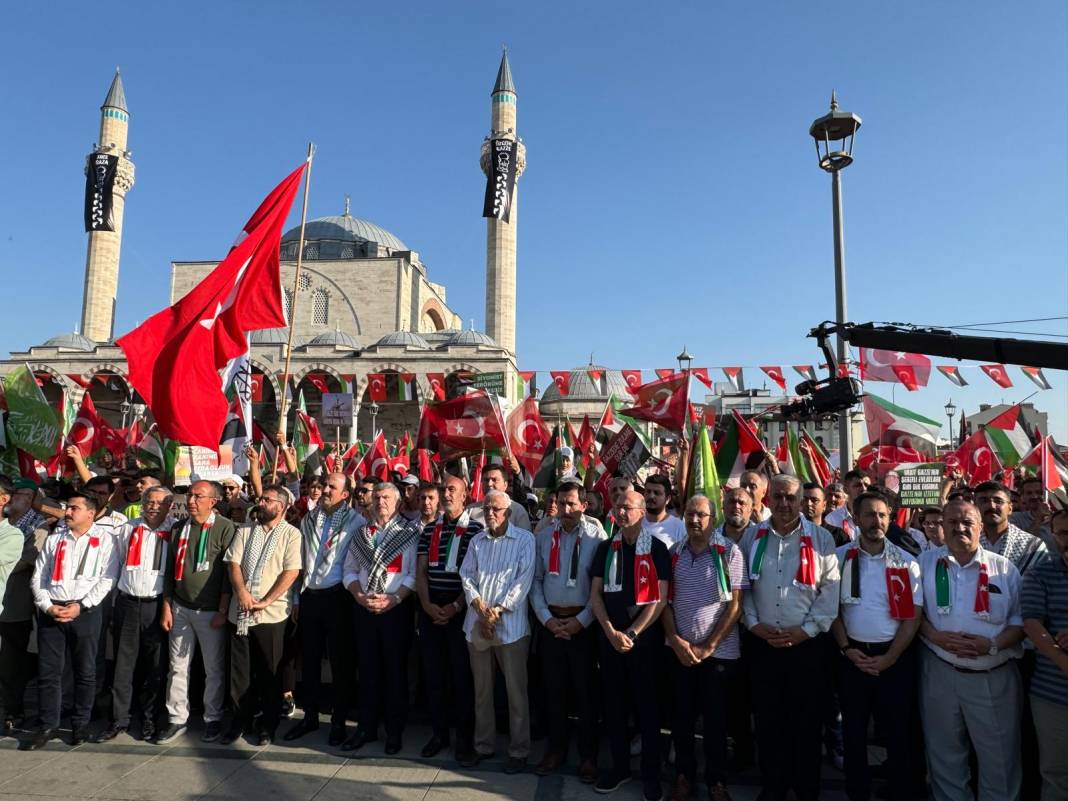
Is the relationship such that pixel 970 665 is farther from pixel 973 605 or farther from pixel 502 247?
pixel 502 247

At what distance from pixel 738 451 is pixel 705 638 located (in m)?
4.06

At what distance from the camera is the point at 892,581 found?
438 centimetres

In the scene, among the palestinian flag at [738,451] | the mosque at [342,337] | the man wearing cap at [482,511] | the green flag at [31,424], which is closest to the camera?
the man wearing cap at [482,511]

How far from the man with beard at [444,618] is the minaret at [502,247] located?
132ft

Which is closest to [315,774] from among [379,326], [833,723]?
[833,723]

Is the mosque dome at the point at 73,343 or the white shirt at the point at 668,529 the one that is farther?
the mosque dome at the point at 73,343

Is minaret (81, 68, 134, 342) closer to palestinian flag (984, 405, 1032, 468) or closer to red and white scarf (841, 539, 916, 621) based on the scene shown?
palestinian flag (984, 405, 1032, 468)

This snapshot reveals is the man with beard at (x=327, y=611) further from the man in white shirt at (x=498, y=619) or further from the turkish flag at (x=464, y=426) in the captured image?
the turkish flag at (x=464, y=426)

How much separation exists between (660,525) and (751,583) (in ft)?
3.90

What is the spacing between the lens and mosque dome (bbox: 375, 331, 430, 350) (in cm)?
4787

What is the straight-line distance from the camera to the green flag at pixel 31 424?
8320mm

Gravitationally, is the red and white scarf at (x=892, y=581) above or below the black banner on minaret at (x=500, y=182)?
below

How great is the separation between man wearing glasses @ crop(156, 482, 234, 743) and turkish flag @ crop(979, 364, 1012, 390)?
716 inches

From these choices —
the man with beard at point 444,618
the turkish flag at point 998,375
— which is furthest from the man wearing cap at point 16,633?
the turkish flag at point 998,375
